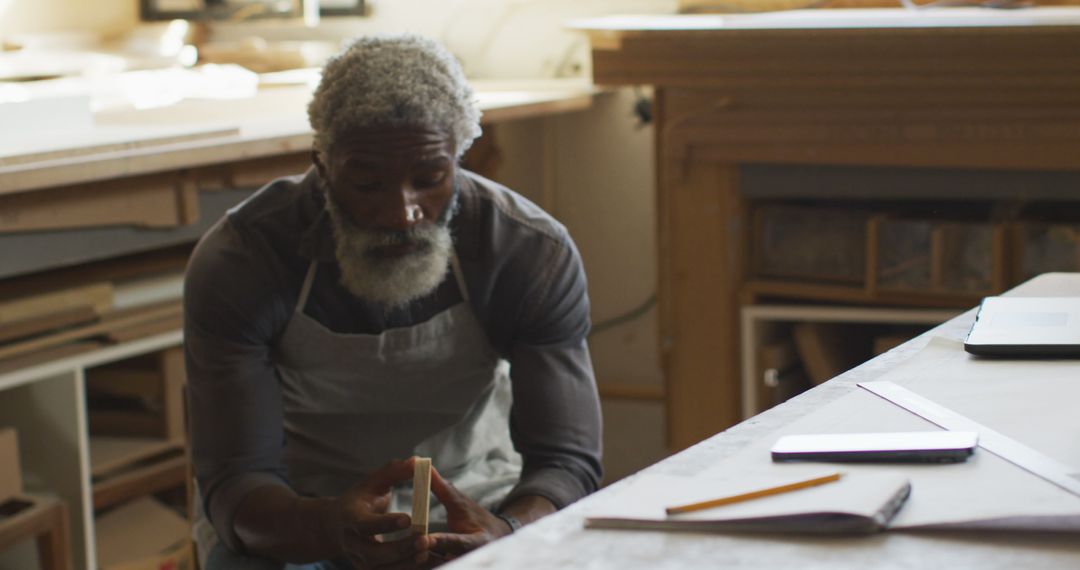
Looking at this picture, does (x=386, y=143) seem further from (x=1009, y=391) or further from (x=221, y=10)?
(x=221, y=10)

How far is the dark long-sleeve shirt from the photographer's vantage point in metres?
1.61

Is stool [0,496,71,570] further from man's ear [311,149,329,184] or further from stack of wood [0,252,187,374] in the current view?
man's ear [311,149,329,184]

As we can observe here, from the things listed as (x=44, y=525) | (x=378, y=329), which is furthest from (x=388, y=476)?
(x=44, y=525)

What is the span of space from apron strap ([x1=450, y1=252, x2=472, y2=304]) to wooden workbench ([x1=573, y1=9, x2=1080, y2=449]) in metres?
0.87

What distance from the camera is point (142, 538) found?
2.42 metres

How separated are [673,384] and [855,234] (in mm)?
440

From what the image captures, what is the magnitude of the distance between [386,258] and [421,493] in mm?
364

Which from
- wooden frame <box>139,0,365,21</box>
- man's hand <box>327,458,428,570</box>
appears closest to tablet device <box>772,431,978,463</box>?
man's hand <box>327,458,428,570</box>

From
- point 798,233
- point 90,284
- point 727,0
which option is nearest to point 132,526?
point 90,284

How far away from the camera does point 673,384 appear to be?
2588mm

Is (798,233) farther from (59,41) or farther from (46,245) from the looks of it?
(59,41)

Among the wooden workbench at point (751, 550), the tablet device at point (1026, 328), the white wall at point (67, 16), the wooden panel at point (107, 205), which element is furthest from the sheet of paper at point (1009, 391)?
the white wall at point (67, 16)

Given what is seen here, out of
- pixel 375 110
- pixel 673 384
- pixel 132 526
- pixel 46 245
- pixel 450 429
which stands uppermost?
pixel 375 110

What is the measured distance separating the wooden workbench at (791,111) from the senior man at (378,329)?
0.77 m
